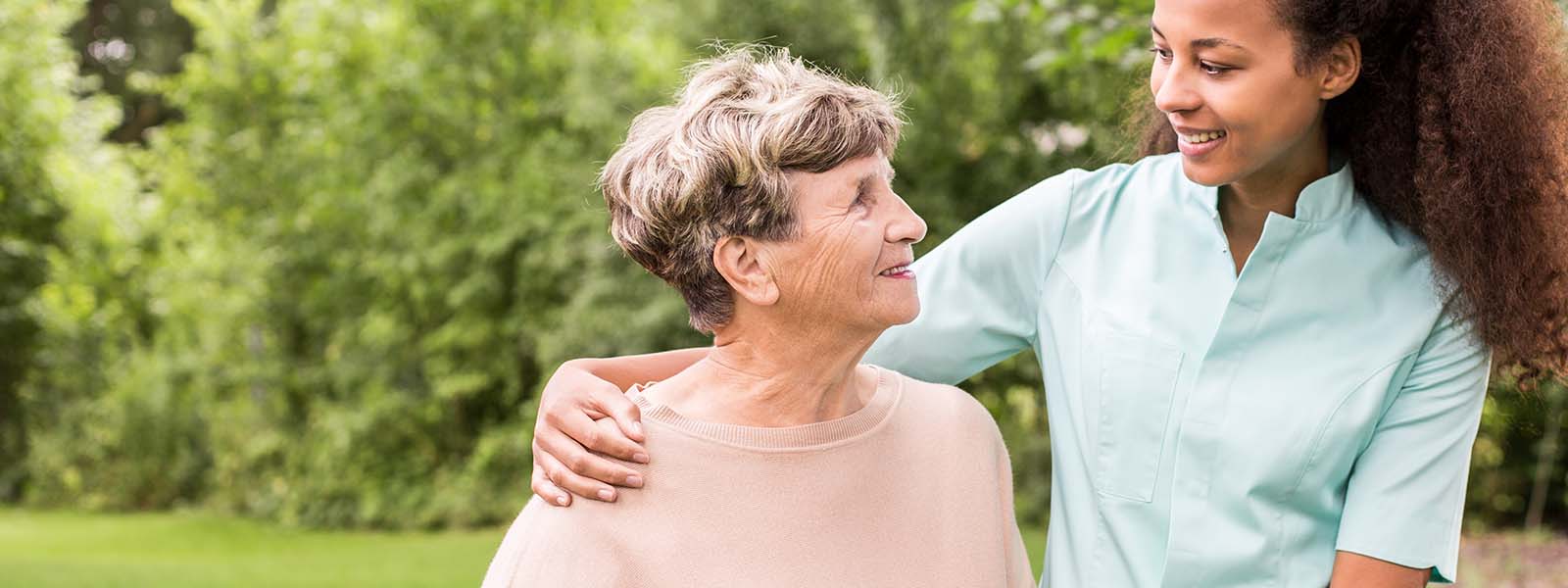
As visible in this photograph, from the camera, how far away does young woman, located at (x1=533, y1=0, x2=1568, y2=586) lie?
1.75 m

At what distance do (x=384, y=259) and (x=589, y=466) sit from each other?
12.2m

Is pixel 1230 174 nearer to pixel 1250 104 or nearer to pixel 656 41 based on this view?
pixel 1250 104

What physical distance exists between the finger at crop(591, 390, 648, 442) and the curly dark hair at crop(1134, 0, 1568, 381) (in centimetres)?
88

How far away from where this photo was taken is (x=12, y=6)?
12930 mm

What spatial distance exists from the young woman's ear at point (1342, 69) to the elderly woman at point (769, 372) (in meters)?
0.51

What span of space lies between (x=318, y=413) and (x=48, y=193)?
3.38 m

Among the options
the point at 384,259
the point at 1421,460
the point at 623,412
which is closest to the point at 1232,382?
the point at 1421,460

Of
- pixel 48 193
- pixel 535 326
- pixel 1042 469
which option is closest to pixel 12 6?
pixel 48 193

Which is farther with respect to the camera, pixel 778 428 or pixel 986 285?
pixel 986 285

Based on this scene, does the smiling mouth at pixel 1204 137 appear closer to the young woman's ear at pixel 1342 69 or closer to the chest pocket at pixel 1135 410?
the young woman's ear at pixel 1342 69

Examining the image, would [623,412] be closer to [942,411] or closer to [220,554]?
[942,411]

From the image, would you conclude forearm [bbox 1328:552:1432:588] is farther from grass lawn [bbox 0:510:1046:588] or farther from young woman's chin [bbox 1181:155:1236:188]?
grass lawn [bbox 0:510:1046:588]

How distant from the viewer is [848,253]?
5.77ft

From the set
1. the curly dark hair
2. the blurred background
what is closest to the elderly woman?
the curly dark hair
